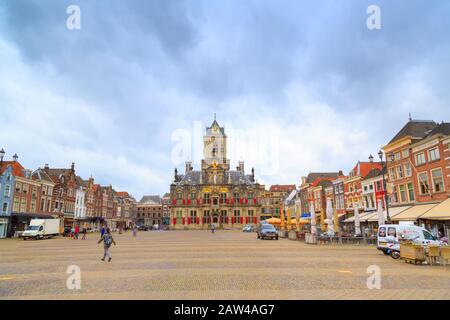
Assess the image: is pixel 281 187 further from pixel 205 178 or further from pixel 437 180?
pixel 437 180

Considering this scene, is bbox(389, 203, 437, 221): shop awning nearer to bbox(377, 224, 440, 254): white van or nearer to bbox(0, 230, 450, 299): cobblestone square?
bbox(377, 224, 440, 254): white van

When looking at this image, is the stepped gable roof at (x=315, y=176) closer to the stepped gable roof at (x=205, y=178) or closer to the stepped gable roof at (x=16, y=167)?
the stepped gable roof at (x=205, y=178)

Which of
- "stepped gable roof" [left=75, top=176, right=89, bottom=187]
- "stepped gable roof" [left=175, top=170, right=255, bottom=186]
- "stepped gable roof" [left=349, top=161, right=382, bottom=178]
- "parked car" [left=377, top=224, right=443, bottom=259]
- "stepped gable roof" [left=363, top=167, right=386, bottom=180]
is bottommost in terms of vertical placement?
"parked car" [left=377, top=224, right=443, bottom=259]

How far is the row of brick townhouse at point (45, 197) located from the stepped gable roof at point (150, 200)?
130 feet

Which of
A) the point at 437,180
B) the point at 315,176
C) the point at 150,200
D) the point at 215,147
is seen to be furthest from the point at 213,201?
the point at 437,180

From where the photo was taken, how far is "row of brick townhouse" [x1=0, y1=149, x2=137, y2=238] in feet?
145

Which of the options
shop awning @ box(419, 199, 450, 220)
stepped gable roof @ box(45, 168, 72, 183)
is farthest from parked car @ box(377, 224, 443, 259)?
stepped gable roof @ box(45, 168, 72, 183)

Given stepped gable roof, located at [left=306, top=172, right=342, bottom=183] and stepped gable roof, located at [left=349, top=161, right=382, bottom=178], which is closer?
stepped gable roof, located at [left=349, top=161, right=382, bottom=178]

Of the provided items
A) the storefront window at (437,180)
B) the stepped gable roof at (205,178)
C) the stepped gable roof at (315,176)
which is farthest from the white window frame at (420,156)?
the stepped gable roof at (205,178)

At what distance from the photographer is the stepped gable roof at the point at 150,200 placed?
404 ft

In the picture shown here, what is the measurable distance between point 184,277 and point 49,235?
1504 inches

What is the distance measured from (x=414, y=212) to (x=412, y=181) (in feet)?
14.6
